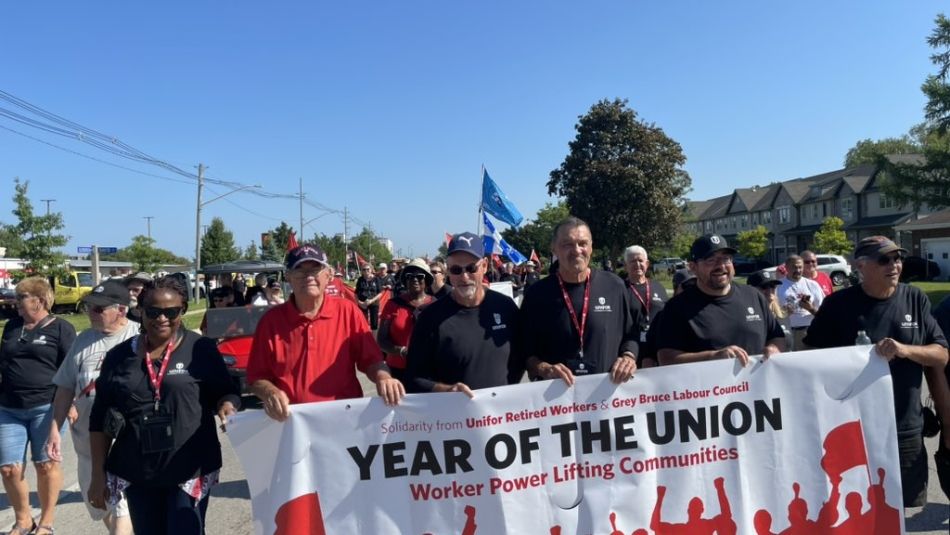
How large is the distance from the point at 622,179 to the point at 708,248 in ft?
117

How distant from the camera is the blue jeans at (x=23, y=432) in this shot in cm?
461

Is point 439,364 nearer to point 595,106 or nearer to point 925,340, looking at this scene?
point 925,340

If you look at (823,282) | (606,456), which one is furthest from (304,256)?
(823,282)

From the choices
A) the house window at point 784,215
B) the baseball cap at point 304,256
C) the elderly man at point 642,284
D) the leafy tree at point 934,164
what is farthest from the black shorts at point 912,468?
the house window at point 784,215

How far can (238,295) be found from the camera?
11.4m

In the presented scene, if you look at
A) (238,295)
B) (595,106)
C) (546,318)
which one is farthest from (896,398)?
(595,106)

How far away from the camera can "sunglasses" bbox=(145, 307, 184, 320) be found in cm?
322

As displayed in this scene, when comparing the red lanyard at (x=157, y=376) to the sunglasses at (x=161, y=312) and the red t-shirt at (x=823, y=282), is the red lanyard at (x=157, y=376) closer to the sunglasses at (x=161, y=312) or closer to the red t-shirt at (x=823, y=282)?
the sunglasses at (x=161, y=312)

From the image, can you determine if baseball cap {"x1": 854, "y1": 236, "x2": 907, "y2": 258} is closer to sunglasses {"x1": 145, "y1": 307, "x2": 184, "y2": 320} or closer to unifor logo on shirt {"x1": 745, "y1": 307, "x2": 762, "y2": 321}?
unifor logo on shirt {"x1": 745, "y1": 307, "x2": 762, "y2": 321}

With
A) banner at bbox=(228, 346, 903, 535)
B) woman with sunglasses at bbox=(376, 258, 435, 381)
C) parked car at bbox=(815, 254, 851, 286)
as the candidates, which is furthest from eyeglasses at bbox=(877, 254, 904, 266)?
parked car at bbox=(815, 254, 851, 286)

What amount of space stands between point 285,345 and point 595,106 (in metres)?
39.7

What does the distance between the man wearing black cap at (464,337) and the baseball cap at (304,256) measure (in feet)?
2.16

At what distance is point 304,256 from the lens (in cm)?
355

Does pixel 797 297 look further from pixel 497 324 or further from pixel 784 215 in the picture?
pixel 784 215
